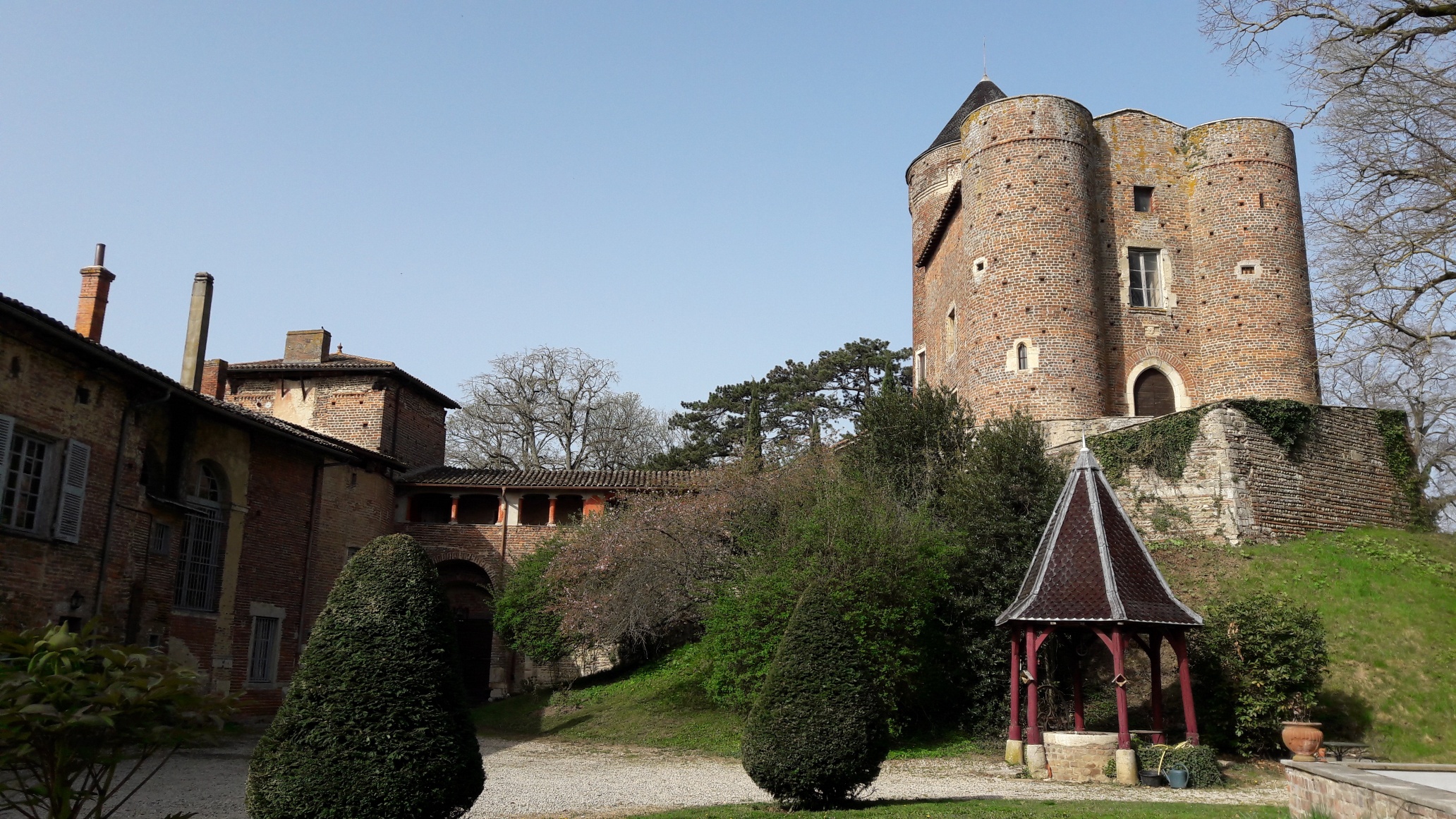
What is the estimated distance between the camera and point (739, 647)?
18312 millimetres

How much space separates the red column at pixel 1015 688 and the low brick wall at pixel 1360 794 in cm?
627

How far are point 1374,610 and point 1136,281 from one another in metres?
11.0

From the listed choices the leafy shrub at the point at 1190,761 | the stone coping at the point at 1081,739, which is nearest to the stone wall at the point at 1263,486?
the leafy shrub at the point at 1190,761

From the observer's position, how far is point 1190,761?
45.2ft

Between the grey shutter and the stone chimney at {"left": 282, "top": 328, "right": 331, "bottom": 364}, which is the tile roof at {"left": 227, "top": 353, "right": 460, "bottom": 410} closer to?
the stone chimney at {"left": 282, "top": 328, "right": 331, "bottom": 364}

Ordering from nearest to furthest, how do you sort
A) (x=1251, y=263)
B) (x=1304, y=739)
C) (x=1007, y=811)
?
(x=1007, y=811), (x=1304, y=739), (x=1251, y=263)

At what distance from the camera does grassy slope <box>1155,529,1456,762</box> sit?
16.2 m

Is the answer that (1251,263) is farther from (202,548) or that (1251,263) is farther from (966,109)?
(202,548)

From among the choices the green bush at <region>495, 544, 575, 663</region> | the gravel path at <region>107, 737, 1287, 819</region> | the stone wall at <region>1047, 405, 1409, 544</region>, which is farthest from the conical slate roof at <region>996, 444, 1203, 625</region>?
the green bush at <region>495, 544, 575, 663</region>

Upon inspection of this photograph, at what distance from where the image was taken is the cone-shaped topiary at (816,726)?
10102mm

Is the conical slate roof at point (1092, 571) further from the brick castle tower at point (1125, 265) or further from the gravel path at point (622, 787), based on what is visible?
the brick castle tower at point (1125, 265)

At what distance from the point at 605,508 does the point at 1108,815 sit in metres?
19.1

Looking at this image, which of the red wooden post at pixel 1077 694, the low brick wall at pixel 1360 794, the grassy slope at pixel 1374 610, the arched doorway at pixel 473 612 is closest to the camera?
the low brick wall at pixel 1360 794

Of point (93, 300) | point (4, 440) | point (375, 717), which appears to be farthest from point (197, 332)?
point (375, 717)
